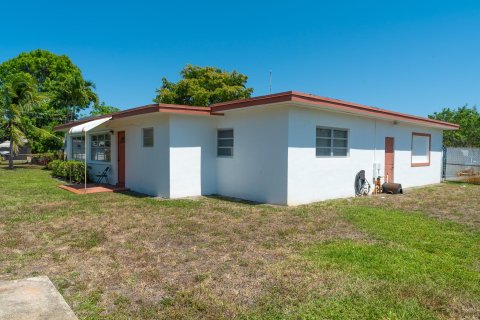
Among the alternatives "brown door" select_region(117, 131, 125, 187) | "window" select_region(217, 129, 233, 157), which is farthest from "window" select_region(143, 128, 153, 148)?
"window" select_region(217, 129, 233, 157)

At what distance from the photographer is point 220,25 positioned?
19188mm

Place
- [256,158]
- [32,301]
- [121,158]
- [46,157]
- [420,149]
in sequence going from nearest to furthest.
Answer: [32,301] < [256,158] < [121,158] < [420,149] < [46,157]

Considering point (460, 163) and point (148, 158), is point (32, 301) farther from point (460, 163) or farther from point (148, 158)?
point (460, 163)

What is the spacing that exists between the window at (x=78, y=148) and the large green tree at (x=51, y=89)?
21.3 feet

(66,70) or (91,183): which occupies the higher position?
(66,70)

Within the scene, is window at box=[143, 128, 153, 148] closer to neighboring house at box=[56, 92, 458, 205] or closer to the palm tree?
neighboring house at box=[56, 92, 458, 205]

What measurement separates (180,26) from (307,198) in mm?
13832

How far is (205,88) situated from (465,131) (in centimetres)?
2296

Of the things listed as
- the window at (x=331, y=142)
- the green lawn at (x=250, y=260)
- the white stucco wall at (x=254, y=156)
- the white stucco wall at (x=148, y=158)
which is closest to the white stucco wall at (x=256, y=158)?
the white stucco wall at (x=254, y=156)

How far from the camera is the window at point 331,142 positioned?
9.88 metres

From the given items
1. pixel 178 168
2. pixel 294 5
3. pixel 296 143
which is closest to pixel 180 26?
pixel 294 5

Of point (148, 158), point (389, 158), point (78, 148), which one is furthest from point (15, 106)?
point (389, 158)

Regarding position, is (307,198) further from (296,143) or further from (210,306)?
(210,306)

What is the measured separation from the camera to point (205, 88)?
28.2m
